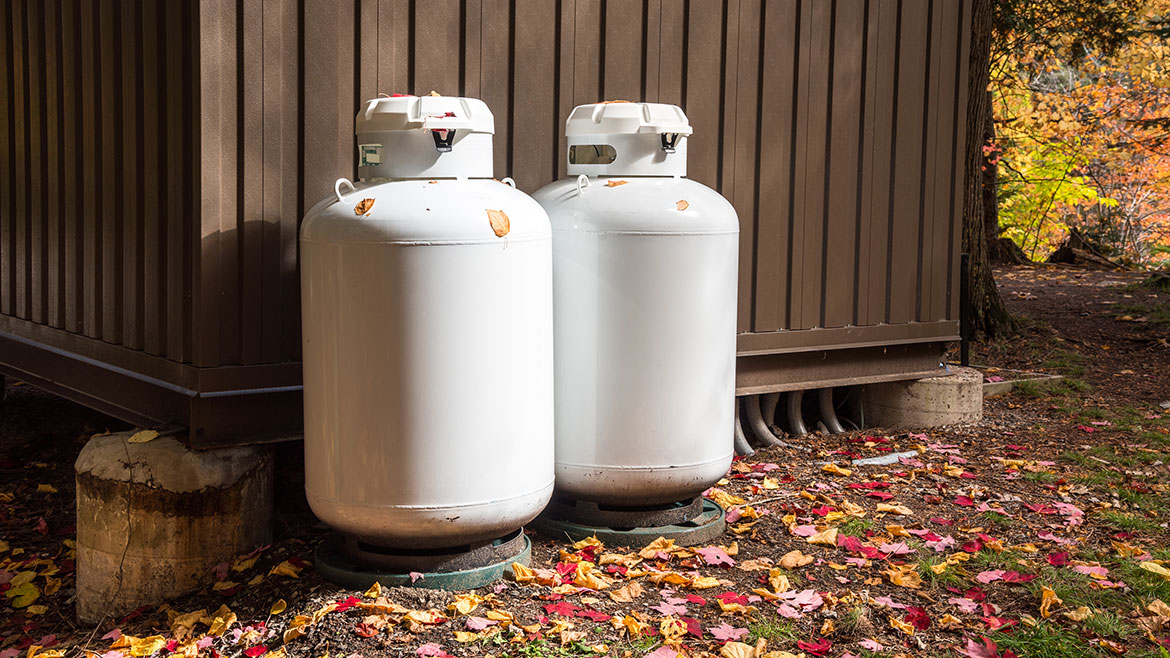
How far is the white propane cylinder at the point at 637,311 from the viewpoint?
425 cm

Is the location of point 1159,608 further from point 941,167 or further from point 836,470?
point 941,167

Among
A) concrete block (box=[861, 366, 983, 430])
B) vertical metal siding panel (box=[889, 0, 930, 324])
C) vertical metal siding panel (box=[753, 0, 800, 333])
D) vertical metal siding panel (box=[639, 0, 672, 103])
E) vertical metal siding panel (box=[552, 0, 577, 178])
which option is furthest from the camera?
concrete block (box=[861, 366, 983, 430])

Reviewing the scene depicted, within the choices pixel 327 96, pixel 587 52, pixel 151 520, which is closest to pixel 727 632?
pixel 151 520

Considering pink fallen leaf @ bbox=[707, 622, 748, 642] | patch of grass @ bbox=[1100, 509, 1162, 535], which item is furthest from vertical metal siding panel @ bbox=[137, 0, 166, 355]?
patch of grass @ bbox=[1100, 509, 1162, 535]

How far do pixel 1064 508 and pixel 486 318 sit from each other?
9.57 feet

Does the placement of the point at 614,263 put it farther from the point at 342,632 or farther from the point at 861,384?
the point at 861,384

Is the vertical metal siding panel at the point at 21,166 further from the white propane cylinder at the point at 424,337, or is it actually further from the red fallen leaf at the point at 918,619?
the red fallen leaf at the point at 918,619

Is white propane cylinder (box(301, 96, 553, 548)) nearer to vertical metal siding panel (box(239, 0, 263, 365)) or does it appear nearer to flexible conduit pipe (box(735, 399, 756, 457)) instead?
vertical metal siding panel (box(239, 0, 263, 365))

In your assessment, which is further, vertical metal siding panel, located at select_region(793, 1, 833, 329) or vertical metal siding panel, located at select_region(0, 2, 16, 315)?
vertical metal siding panel, located at select_region(0, 2, 16, 315)

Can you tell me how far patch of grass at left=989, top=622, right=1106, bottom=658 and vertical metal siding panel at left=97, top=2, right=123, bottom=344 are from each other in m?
3.84

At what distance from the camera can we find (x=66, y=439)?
634 cm

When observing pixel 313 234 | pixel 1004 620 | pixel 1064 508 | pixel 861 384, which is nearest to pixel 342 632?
pixel 313 234

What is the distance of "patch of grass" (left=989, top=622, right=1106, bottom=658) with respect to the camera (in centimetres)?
348

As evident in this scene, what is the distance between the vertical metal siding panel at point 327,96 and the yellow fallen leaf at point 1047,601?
3036mm
